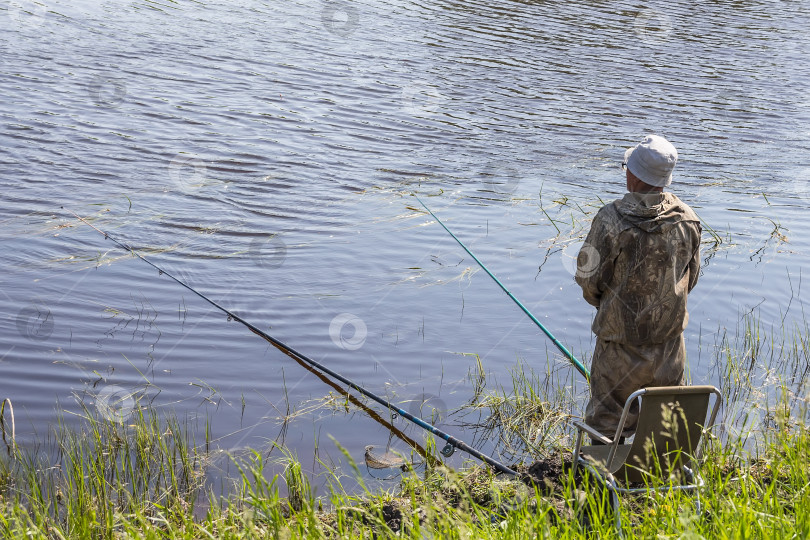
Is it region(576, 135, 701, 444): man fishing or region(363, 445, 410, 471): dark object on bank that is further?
region(363, 445, 410, 471): dark object on bank

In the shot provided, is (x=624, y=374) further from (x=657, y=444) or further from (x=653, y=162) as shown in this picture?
(x=653, y=162)

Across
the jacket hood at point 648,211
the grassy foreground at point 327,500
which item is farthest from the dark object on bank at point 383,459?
the jacket hood at point 648,211

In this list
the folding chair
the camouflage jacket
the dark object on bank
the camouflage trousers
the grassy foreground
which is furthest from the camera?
the dark object on bank

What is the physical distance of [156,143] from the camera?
9305 mm

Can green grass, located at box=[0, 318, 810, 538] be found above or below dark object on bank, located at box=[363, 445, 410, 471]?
above

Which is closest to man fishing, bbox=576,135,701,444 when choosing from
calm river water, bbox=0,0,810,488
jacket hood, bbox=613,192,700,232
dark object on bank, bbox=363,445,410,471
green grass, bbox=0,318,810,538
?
jacket hood, bbox=613,192,700,232

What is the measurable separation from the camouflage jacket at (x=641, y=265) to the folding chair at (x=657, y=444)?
1.63 ft

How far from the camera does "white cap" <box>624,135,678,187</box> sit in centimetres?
341

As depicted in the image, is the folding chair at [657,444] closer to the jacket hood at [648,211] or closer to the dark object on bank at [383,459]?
the jacket hood at [648,211]

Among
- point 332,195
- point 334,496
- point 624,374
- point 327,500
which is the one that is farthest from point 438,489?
point 332,195

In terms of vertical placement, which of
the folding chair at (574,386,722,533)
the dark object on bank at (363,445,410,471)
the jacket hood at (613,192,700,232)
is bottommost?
the dark object on bank at (363,445,410,471)

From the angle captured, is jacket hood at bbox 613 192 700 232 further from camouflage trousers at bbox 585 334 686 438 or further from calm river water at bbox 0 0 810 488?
calm river water at bbox 0 0 810 488

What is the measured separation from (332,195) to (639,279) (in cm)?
503

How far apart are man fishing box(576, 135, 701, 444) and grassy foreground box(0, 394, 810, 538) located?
0.37 meters
